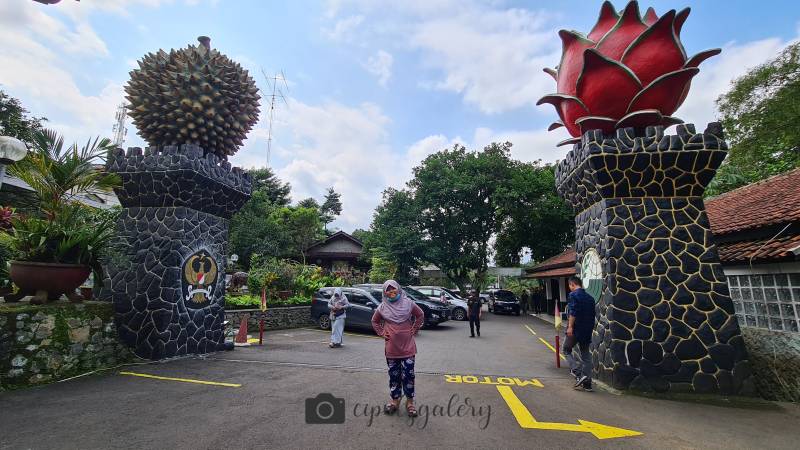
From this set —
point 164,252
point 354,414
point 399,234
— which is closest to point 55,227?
point 164,252

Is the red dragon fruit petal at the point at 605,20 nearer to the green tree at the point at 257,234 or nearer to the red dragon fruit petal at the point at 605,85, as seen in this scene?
the red dragon fruit petal at the point at 605,85

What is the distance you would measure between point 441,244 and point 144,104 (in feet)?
69.7

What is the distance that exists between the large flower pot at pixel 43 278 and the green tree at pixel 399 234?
67.5 ft

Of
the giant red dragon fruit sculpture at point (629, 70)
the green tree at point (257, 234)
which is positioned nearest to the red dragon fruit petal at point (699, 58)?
the giant red dragon fruit sculpture at point (629, 70)

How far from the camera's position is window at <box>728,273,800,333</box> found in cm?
551

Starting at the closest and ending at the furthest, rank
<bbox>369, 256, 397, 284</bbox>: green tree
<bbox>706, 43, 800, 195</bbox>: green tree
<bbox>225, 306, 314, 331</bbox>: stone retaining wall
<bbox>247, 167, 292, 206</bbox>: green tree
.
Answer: <bbox>225, 306, 314, 331</bbox>: stone retaining wall < <bbox>706, 43, 800, 195</bbox>: green tree < <bbox>369, 256, 397, 284</bbox>: green tree < <bbox>247, 167, 292, 206</bbox>: green tree

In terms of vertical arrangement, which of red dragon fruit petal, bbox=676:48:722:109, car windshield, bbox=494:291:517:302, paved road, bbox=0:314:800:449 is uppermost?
red dragon fruit petal, bbox=676:48:722:109

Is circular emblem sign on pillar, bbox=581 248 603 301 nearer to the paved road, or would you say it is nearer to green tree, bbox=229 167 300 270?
the paved road

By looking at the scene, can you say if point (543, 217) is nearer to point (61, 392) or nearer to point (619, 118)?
point (619, 118)

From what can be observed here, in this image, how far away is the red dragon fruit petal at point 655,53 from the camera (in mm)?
6277

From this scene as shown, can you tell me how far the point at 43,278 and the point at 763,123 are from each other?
1043 inches

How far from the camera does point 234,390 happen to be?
5477 mm

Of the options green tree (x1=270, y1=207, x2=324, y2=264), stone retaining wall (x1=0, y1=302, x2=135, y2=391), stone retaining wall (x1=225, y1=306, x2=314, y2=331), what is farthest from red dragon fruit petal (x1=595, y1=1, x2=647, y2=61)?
green tree (x1=270, y1=207, x2=324, y2=264)

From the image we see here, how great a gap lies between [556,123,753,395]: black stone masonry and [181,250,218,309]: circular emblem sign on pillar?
8.23 m
